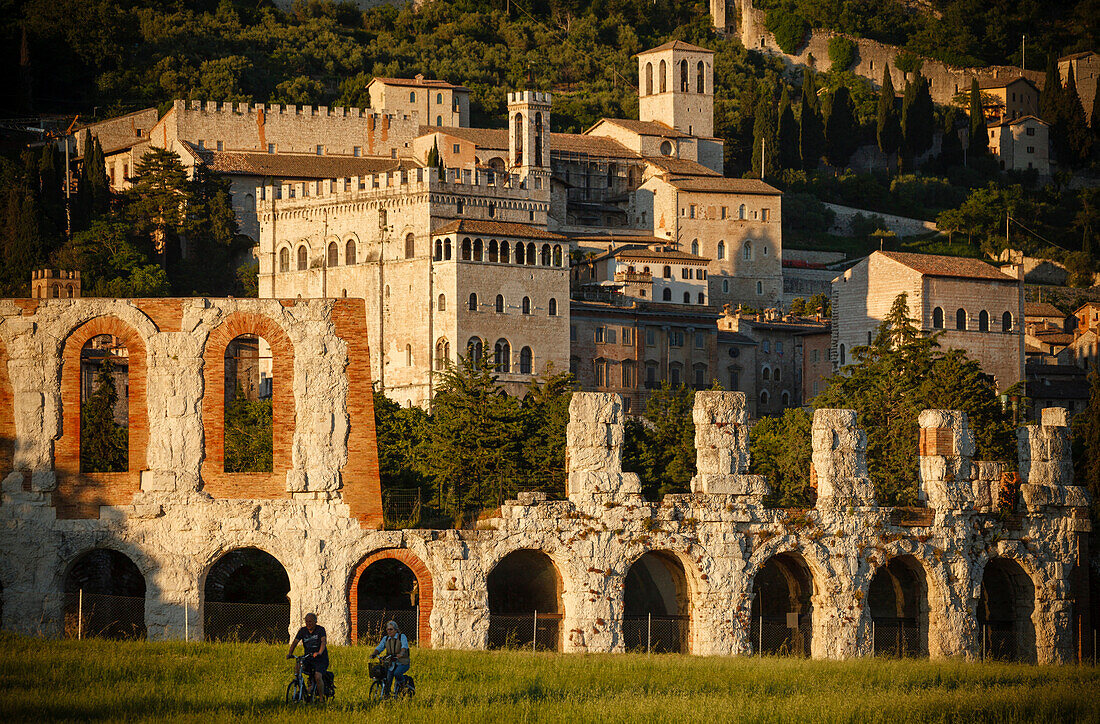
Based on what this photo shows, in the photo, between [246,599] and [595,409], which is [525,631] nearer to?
[595,409]

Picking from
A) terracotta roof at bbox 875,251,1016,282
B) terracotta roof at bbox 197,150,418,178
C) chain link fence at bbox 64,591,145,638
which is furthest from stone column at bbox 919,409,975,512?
terracotta roof at bbox 197,150,418,178

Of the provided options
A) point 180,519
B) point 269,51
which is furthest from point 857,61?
point 180,519

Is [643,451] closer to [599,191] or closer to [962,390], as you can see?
[962,390]

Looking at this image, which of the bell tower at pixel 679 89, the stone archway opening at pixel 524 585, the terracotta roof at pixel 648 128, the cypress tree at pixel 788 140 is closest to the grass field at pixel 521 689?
the stone archway opening at pixel 524 585

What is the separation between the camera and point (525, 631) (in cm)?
4022

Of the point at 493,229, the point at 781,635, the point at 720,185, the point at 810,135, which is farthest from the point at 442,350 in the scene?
the point at 810,135

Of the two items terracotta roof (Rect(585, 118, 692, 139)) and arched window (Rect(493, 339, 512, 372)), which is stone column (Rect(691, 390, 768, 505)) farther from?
terracotta roof (Rect(585, 118, 692, 139))

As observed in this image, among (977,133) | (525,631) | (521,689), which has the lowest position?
(521,689)

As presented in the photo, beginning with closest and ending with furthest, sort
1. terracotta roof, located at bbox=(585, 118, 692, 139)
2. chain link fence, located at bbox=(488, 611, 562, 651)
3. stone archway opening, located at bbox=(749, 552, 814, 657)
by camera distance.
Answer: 1. chain link fence, located at bbox=(488, 611, 562, 651)
2. stone archway opening, located at bbox=(749, 552, 814, 657)
3. terracotta roof, located at bbox=(585, 118, 692, 139)

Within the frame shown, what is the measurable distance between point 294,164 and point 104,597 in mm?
64415

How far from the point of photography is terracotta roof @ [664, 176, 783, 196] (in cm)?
10450

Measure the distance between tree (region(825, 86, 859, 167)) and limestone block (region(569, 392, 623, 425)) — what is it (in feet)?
307

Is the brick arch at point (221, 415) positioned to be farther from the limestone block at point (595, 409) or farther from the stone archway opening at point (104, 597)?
the limestone block at point (595, 409)

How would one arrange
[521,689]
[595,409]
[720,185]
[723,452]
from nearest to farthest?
1. [521,689]
2. [595,409]
3. [723,452]
4. [720,185]
